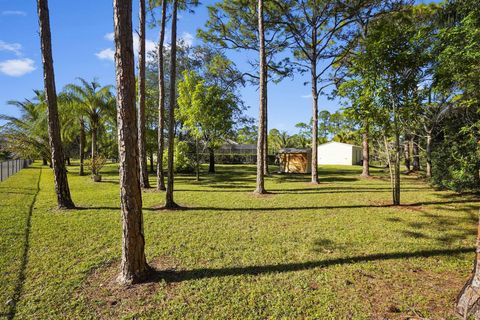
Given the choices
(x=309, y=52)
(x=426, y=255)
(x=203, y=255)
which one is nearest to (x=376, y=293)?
(x=426, y=255)

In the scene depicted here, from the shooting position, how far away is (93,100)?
16594 millimetres

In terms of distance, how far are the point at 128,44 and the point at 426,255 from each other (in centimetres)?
537

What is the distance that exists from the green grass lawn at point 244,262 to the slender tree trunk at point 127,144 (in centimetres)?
38

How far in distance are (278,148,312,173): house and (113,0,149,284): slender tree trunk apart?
1870 centimetres

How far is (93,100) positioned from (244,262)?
1648cm

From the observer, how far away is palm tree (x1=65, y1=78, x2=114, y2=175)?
1622 centimetres

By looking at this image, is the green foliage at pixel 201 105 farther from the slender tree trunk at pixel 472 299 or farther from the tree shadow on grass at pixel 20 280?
the slender tree trunk at pixel 472 299

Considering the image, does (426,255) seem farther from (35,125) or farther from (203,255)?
(35,125)

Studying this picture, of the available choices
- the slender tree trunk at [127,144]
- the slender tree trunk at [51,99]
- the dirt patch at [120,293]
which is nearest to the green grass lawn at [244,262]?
the dirt patch at [120,293]

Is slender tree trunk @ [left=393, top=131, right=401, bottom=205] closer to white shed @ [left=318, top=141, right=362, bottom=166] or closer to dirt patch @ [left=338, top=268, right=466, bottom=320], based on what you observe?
dirt patch @ [left=338, top=268, right=466, bottom=320]

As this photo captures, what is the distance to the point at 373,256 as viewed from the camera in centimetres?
422

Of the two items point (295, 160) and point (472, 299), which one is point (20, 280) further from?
point (295, 160)

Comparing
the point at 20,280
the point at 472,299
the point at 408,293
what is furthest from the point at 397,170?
the point at 20,280

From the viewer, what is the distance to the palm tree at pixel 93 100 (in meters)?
16.2
